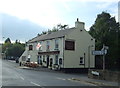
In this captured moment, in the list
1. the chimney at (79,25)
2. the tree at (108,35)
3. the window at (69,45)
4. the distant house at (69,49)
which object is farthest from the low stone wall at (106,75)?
the tree at (108,35)

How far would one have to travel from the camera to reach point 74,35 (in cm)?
4569

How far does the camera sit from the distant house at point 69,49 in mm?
44188

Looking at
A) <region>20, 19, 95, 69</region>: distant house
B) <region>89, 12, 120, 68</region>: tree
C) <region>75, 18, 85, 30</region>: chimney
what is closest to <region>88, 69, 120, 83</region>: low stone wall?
<region>20, 19, 95, 69</region>: distant house

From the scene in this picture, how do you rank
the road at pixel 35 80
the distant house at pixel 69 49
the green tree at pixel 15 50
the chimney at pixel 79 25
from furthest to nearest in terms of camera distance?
the green tree at pixel 15 50
the chimney at pixel 79 25
the distant house at pixel 69 49
the road at pixel 35 80

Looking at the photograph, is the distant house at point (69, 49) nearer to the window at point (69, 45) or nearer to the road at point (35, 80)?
the window at point (69, 45)

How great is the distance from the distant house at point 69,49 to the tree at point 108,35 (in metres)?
4.11

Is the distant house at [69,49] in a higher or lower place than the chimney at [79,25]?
lower

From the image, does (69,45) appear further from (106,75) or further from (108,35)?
(106,75)

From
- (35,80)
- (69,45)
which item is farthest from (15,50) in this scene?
(35,80)

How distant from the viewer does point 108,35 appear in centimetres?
5241

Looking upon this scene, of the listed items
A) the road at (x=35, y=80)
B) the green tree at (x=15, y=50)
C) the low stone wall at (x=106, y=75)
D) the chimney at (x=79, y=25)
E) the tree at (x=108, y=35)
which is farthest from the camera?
the green tree at (x=15, y=50)

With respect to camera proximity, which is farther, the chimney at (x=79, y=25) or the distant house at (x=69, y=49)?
the chimney at (x=79, y=25)

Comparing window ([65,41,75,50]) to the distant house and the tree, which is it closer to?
the distant house

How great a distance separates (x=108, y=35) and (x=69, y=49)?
11.5m
